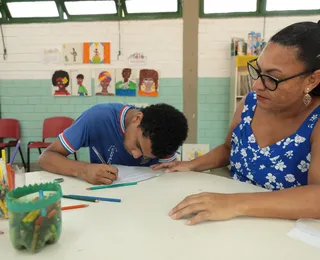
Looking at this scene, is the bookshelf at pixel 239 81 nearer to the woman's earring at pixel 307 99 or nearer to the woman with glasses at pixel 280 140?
the woman with glasses at pixel 280 140

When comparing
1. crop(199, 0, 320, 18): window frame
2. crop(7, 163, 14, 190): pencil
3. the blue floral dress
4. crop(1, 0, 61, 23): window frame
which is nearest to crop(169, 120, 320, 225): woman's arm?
the blue floral dress

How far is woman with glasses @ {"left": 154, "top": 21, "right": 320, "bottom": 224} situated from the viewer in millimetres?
903

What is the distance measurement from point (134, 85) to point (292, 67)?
311 centimetres

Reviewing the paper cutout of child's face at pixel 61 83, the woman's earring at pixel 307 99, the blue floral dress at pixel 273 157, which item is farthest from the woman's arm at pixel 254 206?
the paper cutout of child's face at pixel 61 83

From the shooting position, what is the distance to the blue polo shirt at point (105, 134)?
1.53m

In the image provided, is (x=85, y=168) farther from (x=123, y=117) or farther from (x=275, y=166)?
(x=275, y=166)

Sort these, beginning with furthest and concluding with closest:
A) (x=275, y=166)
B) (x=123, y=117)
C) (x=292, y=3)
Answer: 1. (x=292, y=3)
2. (x=123, y=117)
3. (x=275, y=166)

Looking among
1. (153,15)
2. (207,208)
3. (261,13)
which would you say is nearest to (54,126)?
(153,15)

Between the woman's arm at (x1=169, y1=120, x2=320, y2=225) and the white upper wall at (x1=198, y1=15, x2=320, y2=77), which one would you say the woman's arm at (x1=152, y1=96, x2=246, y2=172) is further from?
the white upper wall at (x1=198, y1=15, x2=320, y2=77)

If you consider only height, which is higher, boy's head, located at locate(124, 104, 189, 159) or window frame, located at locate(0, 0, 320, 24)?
window frame, located at locate(0, 0, 320, 24)

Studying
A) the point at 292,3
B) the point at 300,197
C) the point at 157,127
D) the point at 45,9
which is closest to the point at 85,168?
the point at 157,127

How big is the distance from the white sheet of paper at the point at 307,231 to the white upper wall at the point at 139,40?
3281 millimetres

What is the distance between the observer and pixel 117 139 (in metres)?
1.58

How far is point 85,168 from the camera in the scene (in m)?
1.28
